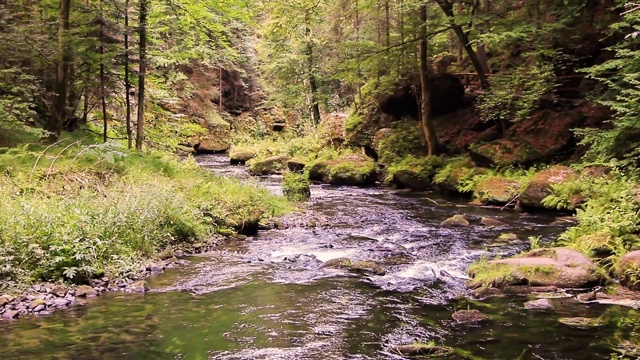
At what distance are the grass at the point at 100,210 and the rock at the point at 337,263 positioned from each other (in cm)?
320

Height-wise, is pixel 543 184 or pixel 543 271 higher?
pixel 543 184

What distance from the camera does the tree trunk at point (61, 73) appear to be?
13570mm

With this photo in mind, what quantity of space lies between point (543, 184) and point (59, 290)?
12649 mm

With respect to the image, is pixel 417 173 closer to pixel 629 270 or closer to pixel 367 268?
pixel 367 268

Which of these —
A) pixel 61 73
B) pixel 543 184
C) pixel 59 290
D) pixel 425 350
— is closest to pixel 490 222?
pixel 543 184

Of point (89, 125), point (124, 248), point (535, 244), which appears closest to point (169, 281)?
point (124, 248)

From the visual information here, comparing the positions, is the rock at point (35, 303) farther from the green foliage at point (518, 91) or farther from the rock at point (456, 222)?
the green foliage at point (518, 91)

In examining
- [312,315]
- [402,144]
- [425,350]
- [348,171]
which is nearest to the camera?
[425,350]

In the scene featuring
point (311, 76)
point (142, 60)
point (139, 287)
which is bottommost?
point (139, 287)

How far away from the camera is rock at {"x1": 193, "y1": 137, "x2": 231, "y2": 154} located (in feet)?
127

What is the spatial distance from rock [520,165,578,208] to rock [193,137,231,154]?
27673 millimetres

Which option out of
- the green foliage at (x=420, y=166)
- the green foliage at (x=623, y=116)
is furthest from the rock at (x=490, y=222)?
the green foliage at (x=420, y=166)

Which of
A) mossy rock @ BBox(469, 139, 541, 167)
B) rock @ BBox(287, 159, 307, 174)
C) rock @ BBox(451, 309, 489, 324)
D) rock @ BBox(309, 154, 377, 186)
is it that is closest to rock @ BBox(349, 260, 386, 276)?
rock @ BBox(451, 309, 489, 324)

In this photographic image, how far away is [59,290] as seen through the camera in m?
7.85
